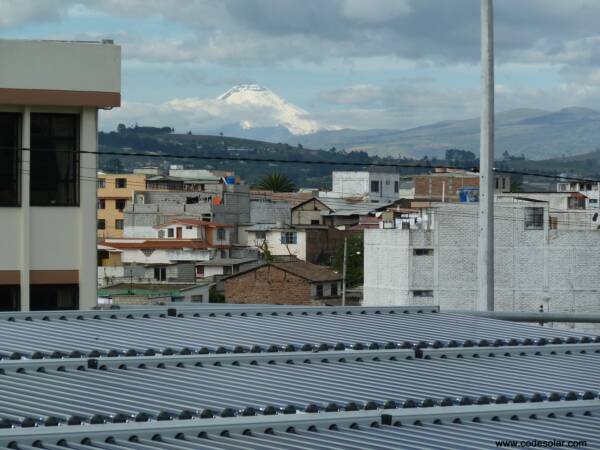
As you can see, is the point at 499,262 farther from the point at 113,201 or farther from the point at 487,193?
the point at 113,201

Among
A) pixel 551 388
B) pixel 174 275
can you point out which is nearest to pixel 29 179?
pixel 551 388

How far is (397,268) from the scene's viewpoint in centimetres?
5928

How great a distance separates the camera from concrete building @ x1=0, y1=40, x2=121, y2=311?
19672 millimetres

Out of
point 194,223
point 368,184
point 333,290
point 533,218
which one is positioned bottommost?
point 333,290

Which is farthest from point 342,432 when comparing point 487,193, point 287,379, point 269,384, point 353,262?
point 353,262

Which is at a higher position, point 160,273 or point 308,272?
point 308,272

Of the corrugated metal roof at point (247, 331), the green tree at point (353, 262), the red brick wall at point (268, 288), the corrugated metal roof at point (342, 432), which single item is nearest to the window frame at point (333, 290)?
the red brick wall at point (268, 288)

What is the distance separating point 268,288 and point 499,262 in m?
13.7

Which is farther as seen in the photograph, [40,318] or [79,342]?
[40,318]

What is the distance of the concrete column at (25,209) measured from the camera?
772 inches

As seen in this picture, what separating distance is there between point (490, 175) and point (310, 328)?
647 centimetres

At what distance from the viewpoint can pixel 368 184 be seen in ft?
473

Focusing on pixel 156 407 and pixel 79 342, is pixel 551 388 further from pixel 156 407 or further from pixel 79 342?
pixel 79 342

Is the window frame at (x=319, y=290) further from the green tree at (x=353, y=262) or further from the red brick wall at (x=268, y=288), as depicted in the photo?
the green tree at (x=353, y=262)
